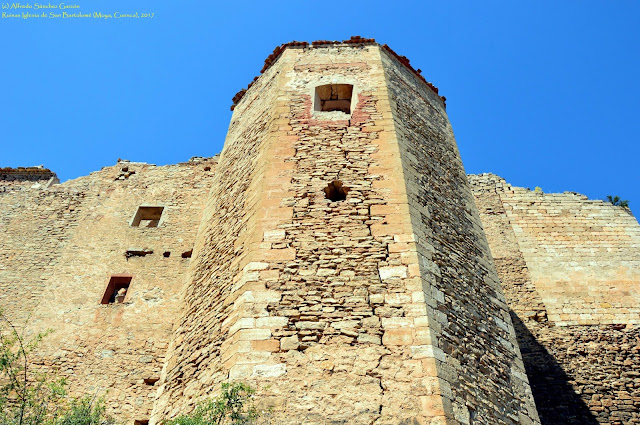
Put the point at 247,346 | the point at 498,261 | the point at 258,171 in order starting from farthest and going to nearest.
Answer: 1. the point at 498,261
2. the point at 258,171
3. the point at 247,346

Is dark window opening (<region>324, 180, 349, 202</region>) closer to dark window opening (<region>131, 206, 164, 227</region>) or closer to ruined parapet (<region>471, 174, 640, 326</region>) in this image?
dark window opening (<region>131, 206, 164, 227</region>)

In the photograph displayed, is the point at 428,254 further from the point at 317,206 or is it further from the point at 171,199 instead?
the point at 171,199

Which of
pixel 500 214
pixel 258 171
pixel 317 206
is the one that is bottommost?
pixel 317 206

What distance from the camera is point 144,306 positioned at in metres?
8.45

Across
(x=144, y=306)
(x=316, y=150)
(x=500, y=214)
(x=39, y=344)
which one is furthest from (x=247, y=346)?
(x=500, y=214)

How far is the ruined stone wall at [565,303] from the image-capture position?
934 centimetres

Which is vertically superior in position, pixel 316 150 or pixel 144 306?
pixel 316 150

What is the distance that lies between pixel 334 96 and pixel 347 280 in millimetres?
3908

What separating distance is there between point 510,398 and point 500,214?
8.75 metres

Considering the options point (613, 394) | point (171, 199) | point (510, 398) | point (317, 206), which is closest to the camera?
point (510, 398)

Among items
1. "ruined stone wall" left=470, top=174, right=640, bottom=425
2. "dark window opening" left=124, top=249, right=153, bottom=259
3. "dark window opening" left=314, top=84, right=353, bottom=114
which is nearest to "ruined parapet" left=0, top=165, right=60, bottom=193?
"dark window opening" left=124, top=249, right=153, bottom=259

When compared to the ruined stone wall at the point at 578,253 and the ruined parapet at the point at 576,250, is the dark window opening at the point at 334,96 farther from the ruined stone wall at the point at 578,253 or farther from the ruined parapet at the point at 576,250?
the ruined stone wall at the point at 578,253

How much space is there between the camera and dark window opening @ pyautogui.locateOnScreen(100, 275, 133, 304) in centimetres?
866

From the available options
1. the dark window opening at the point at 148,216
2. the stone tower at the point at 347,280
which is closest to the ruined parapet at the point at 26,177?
the dark window opening at the point at 148,216
